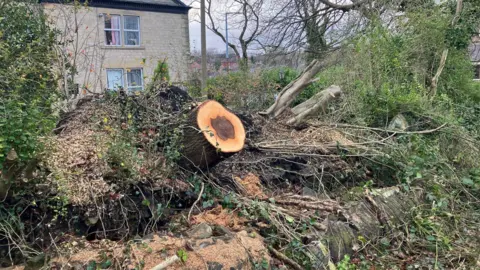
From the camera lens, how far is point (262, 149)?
18.0ft

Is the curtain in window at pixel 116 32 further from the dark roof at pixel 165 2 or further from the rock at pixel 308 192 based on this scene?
the rock at pixel 308 192

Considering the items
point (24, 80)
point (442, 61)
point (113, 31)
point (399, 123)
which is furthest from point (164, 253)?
point (113, 31)

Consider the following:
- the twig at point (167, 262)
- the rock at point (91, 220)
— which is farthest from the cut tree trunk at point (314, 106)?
the twig at point (167, 262)

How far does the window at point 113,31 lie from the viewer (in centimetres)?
1961

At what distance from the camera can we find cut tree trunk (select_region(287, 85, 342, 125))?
671 centimetres

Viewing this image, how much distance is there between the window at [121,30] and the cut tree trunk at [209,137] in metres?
17.0

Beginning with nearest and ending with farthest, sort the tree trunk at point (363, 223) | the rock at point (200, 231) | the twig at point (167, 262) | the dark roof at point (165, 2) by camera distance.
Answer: the twig at point (167, 262), the rock at point (200, 231), the tree trunk at point (363, 223), the dark roof at point (165, 2)

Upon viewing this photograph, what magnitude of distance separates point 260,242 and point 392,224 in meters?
1.78

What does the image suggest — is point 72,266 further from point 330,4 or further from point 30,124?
point 330,4

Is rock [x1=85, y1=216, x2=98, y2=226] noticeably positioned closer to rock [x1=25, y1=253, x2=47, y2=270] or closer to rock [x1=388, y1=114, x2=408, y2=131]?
rock [x1=25, y1=253, x2=47, y2=270]

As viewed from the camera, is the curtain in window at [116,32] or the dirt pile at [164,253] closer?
the dirt pile at [164,253]

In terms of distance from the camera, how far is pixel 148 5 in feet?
68.4

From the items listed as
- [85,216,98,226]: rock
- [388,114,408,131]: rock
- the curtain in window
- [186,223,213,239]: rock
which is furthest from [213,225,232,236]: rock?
the curtain in window

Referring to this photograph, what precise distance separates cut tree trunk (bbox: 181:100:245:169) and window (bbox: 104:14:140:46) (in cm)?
1702
